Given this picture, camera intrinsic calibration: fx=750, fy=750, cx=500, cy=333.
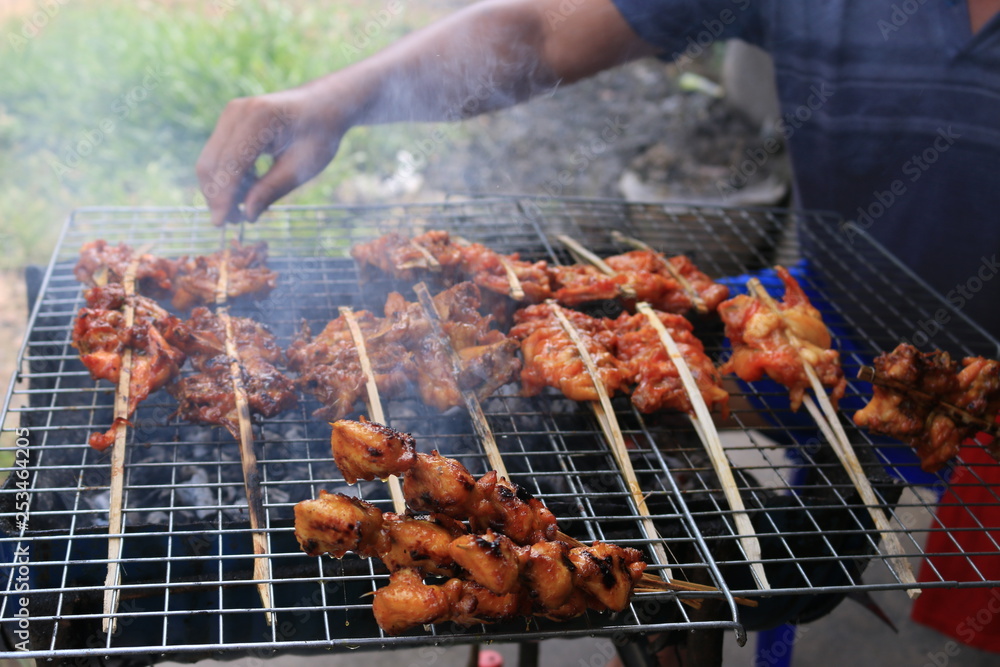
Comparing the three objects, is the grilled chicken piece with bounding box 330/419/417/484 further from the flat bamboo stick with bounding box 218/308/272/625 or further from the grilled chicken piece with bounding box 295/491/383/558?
the flat bamboo stick with bounding box 218/308/272/625

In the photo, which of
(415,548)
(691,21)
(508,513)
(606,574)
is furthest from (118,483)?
(691,21)

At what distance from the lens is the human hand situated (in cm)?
392

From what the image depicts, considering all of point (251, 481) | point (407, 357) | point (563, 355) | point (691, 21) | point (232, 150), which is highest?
point (691, 21)

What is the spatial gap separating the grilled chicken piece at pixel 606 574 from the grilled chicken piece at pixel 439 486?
0.38 m

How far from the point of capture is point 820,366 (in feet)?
11.6

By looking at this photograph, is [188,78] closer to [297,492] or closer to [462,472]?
[297,492]

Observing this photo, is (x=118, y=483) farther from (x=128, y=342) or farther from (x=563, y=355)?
(x=563, y=355)

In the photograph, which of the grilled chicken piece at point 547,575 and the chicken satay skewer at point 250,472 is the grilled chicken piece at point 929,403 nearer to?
the grilled chicken piece at point 547,575

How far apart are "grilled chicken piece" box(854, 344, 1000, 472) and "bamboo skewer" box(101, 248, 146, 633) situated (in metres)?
2.98

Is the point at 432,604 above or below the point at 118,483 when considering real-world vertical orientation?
below

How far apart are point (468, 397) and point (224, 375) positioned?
1.05 meters

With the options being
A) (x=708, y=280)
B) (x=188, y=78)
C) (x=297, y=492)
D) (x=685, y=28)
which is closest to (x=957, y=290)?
(x=708, y=280)

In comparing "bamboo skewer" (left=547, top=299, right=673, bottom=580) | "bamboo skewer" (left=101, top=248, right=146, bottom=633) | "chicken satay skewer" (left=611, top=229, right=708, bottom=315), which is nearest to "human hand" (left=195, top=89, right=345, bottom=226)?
"bamboo skewer" (left=101, top=248, right=146, bottom=633)

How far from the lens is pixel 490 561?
2.14m
